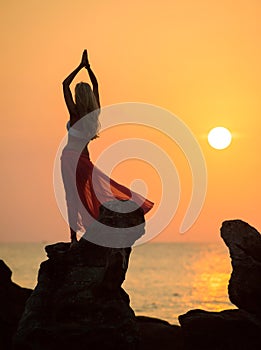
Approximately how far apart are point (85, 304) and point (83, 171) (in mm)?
3083

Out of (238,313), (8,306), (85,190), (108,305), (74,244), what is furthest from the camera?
(8,306)

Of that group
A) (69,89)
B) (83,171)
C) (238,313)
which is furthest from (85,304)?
(69,89)

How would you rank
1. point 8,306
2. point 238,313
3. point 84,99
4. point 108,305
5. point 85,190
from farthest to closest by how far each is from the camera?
1. point 8,306
2. point 85,190
3. point 238,313
4. point 84,99
5. point 108,305

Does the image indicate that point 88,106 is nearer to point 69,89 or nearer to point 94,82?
point 69,89

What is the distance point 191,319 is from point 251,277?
Answer: 4.95 ft

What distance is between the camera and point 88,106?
15.2 metres

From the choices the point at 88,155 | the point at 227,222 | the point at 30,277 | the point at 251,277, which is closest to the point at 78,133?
the point at 88,155

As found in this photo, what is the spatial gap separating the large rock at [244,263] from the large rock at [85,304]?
248 cm

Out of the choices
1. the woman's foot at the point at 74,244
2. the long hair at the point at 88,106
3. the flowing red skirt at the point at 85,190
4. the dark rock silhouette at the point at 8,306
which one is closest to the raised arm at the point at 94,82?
the long hair at the point at 88,106

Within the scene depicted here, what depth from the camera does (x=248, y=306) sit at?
1560cm

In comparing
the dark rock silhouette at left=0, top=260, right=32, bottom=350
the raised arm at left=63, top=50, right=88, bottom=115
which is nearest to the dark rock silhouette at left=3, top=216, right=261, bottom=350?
the dark rock silhouette at left=0, top=260, right=32, bottom=350

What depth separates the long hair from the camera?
49.5ft

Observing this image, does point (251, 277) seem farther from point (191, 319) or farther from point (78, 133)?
point (78, 133)

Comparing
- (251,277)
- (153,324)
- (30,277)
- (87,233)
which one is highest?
(87,233)
